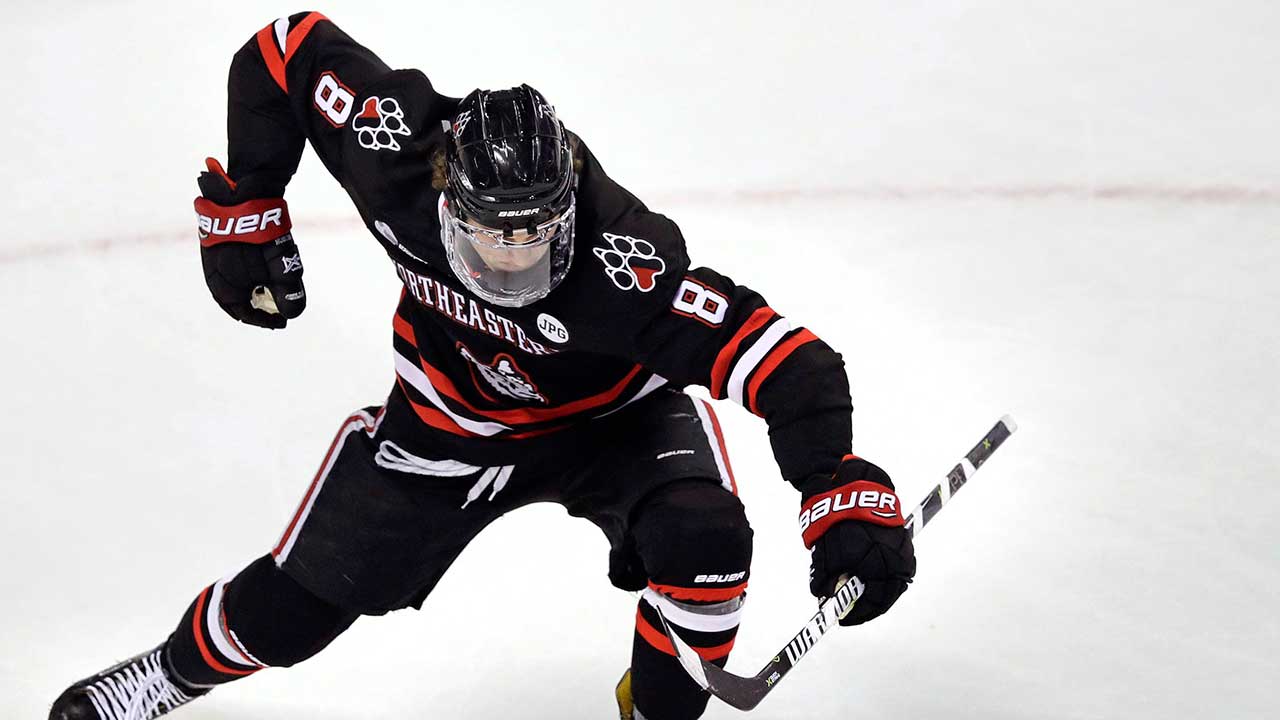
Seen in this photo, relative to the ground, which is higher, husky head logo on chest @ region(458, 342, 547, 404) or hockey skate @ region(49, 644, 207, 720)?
husky head logo on chest @ region(458, 342, 547, 404)

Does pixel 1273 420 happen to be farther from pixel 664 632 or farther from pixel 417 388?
pixel 417 388

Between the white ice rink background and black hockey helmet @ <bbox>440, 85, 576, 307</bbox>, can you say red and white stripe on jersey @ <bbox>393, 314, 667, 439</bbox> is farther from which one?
the white ice rink background

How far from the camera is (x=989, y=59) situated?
548cm

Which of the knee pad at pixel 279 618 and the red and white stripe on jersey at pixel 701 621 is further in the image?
the knee pad at pixel 279 618

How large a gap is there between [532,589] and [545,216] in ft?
4.73

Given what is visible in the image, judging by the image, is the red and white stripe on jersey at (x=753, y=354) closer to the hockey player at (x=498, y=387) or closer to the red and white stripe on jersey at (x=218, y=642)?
the hockey player at (x=498, y=387)

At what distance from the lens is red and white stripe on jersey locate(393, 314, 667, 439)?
3150 millimetres

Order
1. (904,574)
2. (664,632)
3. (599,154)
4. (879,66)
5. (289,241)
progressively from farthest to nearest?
(879,66)
(599,154)
(289,241)
(664,632)
(904,574)

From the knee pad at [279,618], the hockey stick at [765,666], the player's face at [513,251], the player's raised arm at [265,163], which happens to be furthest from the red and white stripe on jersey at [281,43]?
the hockey stick at [765,666]

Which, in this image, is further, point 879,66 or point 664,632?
point 879,66

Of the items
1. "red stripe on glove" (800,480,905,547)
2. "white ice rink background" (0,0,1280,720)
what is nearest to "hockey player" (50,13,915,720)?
"red stripe on glove" (800,480,905,547)

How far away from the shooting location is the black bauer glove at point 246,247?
10.6 ft

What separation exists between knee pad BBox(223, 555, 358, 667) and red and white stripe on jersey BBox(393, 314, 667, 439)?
1.43ft

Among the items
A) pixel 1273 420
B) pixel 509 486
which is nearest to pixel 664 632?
pixel 509 486
